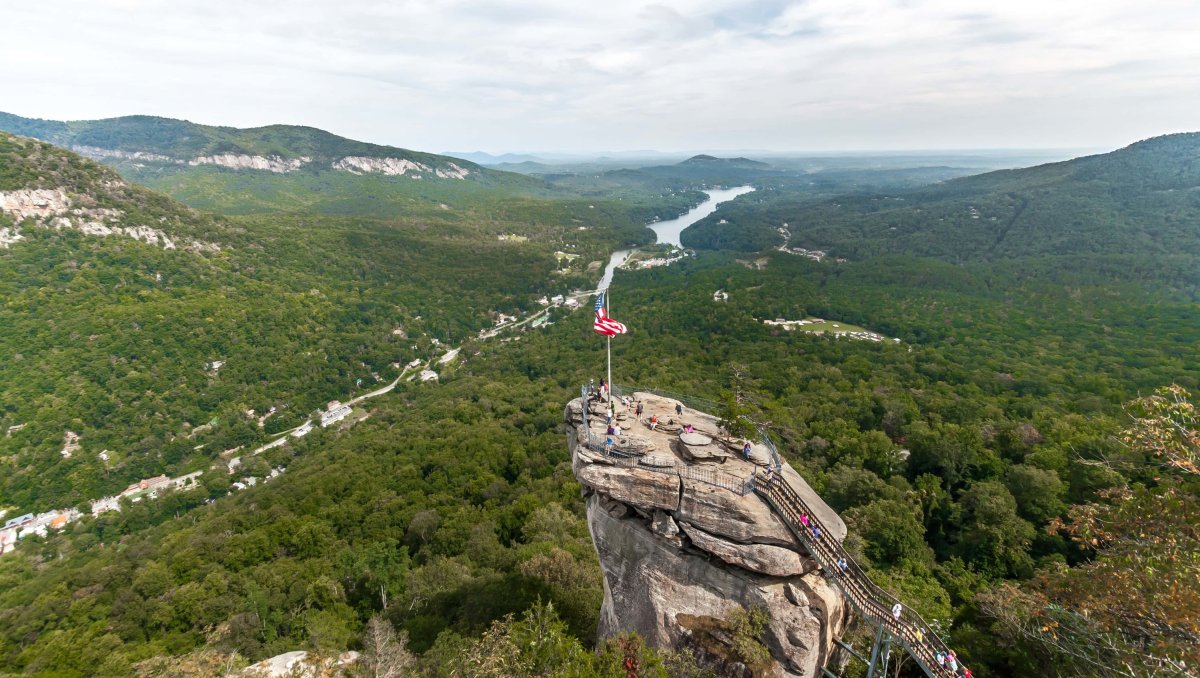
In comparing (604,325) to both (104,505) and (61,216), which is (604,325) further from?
(61,216)

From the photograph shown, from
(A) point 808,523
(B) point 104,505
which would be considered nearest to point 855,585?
(A) point 808,523

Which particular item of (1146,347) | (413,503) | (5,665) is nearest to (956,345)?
(1146,347)

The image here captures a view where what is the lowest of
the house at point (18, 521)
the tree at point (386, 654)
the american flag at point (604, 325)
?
the house at point (18, 521)

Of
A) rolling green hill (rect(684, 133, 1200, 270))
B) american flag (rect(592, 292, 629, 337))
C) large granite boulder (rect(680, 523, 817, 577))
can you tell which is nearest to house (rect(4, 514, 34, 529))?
american flag (rect(592, 292, 629, 337))

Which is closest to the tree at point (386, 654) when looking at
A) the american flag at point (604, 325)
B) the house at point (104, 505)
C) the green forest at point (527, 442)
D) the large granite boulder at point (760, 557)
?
the green forest at point (527, 442)

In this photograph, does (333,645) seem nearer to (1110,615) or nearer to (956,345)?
(1110,615)

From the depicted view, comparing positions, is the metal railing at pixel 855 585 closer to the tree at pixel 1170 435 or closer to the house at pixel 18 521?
the tree at pixel 1170 435
